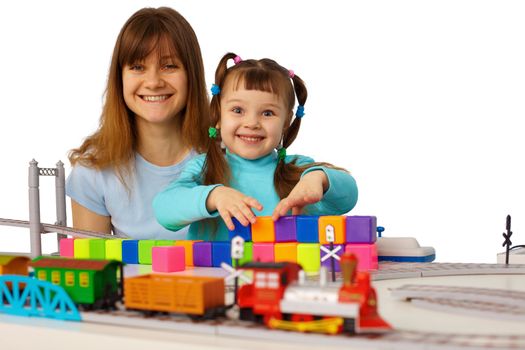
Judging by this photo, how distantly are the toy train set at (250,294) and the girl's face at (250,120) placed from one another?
1090mm

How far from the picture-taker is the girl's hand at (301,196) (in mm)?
2293

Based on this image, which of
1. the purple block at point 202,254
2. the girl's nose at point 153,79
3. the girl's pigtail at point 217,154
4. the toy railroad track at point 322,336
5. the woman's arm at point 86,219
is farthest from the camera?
the woman's arm at point 86,219

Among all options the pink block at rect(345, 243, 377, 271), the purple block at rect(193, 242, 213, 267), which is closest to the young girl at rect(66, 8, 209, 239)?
the purple block at rect(193, 242, 213, 267)

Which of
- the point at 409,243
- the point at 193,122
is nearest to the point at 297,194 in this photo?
the point at 409,243

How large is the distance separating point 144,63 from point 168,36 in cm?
17

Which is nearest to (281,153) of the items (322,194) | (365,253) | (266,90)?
(266,90)

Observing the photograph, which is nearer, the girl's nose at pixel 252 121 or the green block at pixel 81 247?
the green block at pixel 81 247

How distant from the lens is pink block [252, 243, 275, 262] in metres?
2.29

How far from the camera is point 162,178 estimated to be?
11.3 ft

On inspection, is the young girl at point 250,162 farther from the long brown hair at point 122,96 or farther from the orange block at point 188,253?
the long brown hair at point 122,96

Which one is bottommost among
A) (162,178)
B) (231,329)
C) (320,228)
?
(231,329)

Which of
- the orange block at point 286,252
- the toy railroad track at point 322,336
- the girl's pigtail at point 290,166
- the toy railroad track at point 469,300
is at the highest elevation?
the girl's pigtail at point 290,166

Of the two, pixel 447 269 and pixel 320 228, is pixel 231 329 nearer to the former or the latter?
pixel 320 228

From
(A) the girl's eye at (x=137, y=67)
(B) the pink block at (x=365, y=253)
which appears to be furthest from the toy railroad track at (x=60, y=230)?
(B) the pink block at (x=365, y=253)
